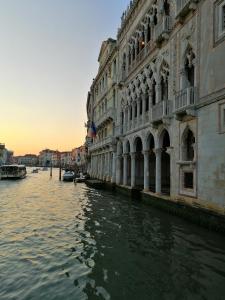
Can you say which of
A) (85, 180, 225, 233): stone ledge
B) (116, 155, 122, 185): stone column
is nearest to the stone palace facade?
(85, 180, 225, 233): stone ledge

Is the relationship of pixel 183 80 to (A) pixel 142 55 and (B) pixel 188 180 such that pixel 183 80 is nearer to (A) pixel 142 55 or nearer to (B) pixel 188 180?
(B) pixel 188 180

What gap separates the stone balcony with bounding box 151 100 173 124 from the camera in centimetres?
1509

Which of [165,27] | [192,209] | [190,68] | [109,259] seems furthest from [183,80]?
[109,259]

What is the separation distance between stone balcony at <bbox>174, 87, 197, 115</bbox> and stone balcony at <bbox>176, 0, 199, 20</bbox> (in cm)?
329

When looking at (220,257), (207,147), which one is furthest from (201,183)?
(220,257)

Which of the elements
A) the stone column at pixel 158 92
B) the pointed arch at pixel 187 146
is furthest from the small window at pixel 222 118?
the stone column at pixel 158 92

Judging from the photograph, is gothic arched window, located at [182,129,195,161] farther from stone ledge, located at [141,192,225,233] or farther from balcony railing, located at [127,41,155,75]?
balcony railing, located at [127,41,155,75]

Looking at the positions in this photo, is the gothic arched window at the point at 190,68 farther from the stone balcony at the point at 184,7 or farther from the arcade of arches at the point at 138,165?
the arcade of arches at the point at 138,165

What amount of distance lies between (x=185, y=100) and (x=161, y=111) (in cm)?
301

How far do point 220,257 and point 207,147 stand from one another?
4.57 meters

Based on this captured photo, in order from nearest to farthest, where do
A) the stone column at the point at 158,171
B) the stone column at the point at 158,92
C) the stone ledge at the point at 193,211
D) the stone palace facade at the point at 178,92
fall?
the stone ledge at the point at 193,211
the stone palace facade at the point at 178,92
the stone column at the point at 158,171
the stone column at the point at 158,92

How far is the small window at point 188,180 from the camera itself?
13.0 metres

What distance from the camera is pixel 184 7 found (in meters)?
13.0

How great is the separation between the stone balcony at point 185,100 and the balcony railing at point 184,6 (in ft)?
10.9
